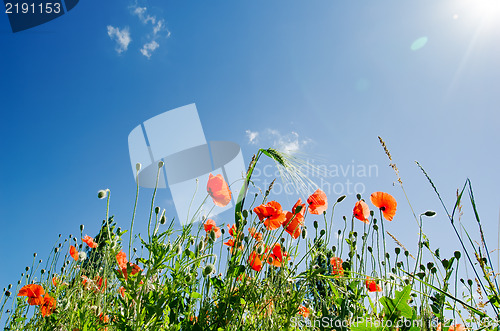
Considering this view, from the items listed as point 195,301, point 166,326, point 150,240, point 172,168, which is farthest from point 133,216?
point 172,168

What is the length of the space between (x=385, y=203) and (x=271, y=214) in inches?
34.0

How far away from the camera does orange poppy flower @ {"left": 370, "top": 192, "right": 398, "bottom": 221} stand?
2.13 metres

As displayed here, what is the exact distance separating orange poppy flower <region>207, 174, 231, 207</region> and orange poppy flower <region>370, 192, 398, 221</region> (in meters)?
1.00

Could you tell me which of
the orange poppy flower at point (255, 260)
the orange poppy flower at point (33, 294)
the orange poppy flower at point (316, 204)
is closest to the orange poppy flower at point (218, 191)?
the orange poppy flower at point (255, 260)

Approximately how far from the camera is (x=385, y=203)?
84.3 inches

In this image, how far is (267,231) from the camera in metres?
A: 1.75

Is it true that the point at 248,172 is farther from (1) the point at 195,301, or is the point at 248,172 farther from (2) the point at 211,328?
(2) the point at 211,328

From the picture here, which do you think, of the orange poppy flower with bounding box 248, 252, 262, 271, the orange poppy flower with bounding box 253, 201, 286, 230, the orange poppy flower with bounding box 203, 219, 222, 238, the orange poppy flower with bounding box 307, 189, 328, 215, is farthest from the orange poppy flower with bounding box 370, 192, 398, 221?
the orange poppy flower with bounding box 203, 219, 222, 238

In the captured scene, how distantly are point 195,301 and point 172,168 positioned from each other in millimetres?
1573

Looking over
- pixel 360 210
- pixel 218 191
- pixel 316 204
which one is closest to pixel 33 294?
pixel 218 191

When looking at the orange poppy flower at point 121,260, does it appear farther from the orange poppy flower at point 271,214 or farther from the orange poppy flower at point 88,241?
the orange poppy flower at point 271,214

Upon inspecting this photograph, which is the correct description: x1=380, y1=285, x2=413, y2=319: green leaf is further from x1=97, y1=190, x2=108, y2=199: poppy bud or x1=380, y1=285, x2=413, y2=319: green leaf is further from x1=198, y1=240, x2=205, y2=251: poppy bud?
x1=97, y1=190, x2=108, y2=199: poppy bud

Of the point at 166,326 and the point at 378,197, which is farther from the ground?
the point at 378,197

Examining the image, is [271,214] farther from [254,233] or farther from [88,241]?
[88,241]
